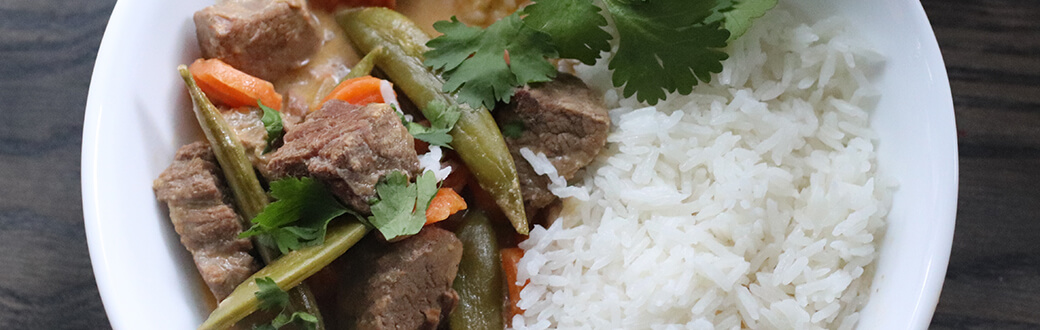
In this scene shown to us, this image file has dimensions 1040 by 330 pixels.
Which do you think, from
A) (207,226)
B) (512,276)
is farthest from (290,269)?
(512,276)

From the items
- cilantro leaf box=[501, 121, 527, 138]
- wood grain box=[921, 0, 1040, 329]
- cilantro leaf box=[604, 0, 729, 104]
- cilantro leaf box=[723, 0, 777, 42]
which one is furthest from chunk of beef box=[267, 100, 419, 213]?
wood grain box=[921, 0, 1040, 329]

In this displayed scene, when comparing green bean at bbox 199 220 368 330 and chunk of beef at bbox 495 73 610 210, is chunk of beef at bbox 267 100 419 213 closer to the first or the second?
green bean at bbox 199 220 368 330

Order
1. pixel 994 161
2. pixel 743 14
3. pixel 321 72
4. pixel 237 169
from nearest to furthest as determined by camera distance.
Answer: pixel 237 169 < pixel 743 14 < pixel 321 72 < pixel 994 161

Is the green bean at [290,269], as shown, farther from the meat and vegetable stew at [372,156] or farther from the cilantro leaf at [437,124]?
the cilantro leaf at [437,124]

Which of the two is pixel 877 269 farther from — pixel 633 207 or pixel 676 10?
pixel 676 10

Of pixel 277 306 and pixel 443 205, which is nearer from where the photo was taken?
pixel 277 306

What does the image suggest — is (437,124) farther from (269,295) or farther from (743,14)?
(743,14)
